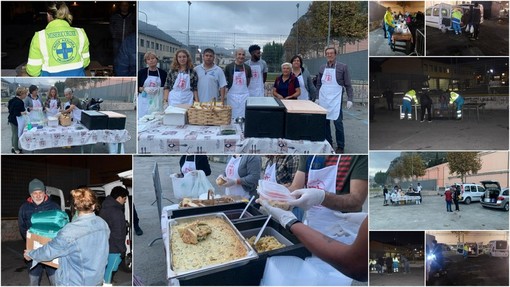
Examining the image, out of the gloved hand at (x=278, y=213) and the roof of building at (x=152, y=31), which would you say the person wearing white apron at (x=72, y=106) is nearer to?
the roof of building at (x=152, y=31)

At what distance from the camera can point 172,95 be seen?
3859 mm

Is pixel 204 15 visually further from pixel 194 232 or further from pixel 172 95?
pixel 194 232

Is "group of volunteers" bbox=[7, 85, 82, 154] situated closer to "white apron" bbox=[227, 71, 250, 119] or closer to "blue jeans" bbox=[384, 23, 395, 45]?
"white apron" bbox=[227, 71, 250, 119]

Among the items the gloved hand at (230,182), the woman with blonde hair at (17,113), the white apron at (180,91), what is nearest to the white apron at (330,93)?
the gloved hand at (230,182)

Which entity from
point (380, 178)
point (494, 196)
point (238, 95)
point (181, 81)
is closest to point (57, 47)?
point (181, 81)

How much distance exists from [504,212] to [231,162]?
7.57ft

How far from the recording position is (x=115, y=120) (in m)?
3.86

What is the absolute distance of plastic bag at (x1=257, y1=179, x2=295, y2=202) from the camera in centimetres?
400

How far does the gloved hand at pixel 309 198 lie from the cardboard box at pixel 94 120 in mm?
1596

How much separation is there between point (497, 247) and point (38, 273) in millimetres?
3804

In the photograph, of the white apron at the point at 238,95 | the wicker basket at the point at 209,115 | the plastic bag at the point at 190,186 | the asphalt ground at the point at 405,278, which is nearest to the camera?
the wicker basket at the point at 209,115

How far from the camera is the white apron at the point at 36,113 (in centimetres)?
384

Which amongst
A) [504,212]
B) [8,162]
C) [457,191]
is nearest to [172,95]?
[8,162]

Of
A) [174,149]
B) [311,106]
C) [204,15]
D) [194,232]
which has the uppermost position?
[204,15]
